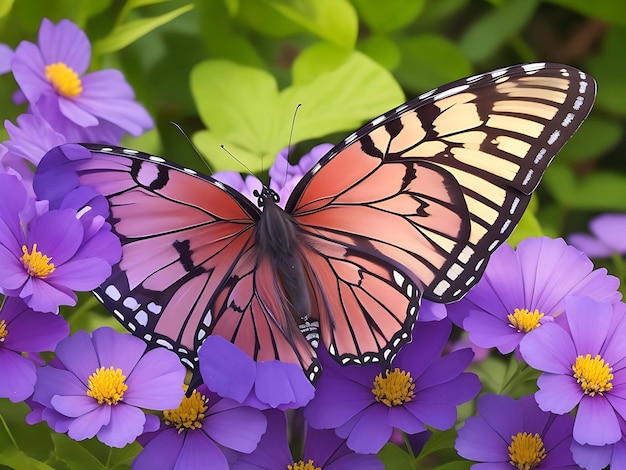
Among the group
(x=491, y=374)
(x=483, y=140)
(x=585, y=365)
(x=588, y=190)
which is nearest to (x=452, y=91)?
(x=483, y=140)

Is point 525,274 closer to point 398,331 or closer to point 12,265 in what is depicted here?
point 398,331

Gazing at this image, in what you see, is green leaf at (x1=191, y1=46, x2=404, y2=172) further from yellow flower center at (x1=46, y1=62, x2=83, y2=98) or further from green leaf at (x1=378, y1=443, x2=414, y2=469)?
green leaf at (x1=378, y1=443, x2=414, y2=469)

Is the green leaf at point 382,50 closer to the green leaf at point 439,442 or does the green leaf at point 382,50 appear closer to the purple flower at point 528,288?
the purple flower at point 528,288

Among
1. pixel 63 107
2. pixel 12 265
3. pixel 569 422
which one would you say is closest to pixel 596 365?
pixel 569 422

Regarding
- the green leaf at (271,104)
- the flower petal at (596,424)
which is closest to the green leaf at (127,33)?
the green leaf at (271,104)

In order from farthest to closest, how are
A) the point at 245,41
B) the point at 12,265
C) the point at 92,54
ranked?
the point at 245,41 < the point at 92,54 < the point at 12,265

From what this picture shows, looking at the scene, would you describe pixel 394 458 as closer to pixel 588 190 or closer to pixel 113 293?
pixel 113 293
